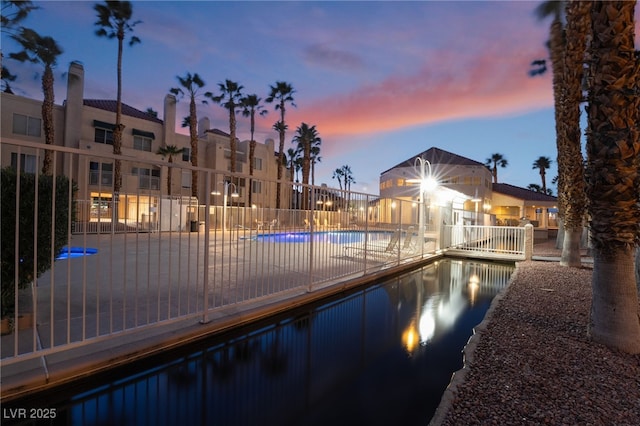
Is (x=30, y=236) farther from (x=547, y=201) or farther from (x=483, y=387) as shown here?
(x=547, y=201)

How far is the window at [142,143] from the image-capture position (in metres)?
26.0

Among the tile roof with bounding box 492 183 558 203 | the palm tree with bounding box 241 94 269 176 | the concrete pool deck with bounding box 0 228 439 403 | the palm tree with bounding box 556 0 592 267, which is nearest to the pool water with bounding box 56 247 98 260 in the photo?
the concrete pool deck with bounding box 0 228 439 403

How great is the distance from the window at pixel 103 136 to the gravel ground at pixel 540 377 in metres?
28.8

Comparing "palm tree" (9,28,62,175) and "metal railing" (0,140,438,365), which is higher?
"palm tree" (9,28,62,175)

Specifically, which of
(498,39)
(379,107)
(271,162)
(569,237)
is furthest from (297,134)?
(569,237)

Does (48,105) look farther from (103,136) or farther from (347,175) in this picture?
(347,175)

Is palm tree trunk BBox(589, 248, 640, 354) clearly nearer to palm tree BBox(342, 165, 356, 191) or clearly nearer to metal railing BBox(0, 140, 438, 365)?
metal railing BBox(0, 140, 438, 365)

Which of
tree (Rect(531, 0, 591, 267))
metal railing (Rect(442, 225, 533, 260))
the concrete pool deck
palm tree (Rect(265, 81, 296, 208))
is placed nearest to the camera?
the concrete pool deck

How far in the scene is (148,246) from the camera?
338 cm

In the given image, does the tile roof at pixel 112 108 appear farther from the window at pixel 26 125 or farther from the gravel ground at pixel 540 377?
the gravel ground at pixel 540 377

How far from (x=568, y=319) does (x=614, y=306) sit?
1.15 meters

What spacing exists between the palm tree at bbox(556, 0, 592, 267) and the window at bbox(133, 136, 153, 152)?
28.6m

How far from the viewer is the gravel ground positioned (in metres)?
2.17

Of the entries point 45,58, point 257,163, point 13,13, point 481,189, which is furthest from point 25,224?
point 481,189
